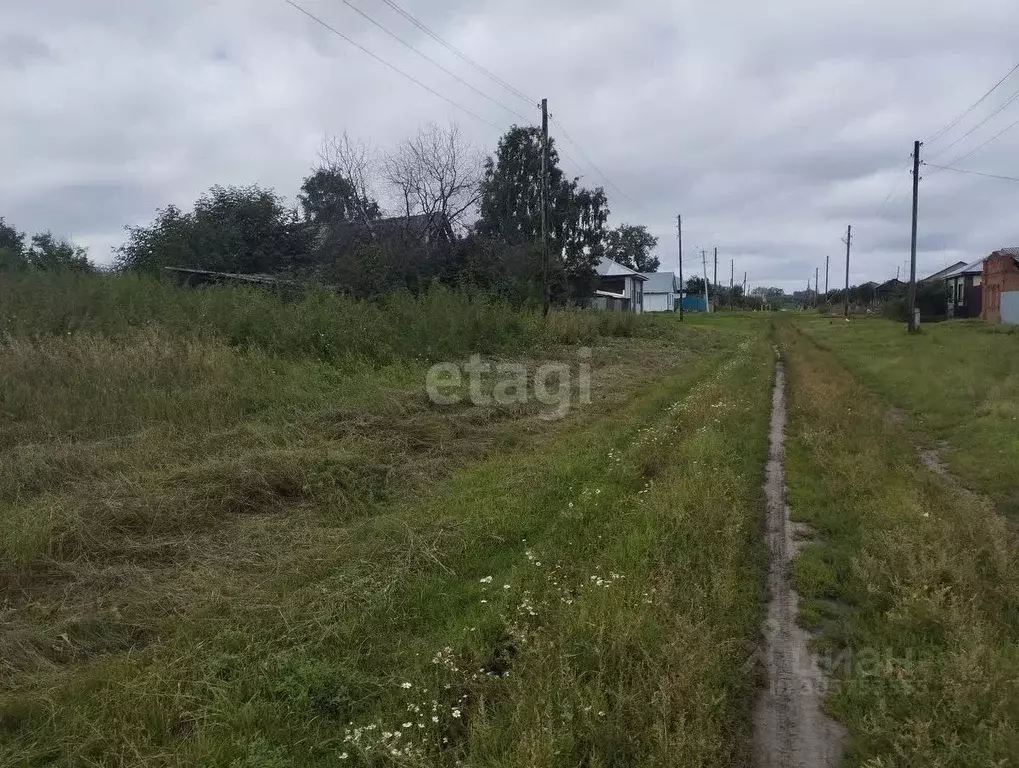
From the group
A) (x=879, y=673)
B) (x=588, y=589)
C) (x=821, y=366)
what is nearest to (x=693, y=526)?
(x=588, y=589)

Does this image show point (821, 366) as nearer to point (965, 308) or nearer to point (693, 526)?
point (693, 526)

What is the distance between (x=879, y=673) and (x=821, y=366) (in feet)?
55.2

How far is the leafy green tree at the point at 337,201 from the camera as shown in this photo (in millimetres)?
27062

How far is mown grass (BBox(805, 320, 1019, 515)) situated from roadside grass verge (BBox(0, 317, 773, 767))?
8.78ft

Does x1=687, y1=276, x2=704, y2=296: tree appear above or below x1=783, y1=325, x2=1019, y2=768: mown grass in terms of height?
above

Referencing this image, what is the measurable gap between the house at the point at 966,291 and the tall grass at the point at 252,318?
42.3 meters

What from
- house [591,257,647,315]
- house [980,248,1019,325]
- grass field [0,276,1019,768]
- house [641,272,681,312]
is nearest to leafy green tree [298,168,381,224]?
grass field [0,276,1019,768]

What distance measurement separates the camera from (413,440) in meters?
8.52

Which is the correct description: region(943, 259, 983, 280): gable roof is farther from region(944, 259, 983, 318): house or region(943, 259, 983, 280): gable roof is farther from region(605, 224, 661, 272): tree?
region(605, 224, 661, 272): tree

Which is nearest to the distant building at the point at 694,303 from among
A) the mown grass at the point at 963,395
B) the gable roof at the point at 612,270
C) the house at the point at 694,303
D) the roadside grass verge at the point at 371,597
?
the house at the point at 694,303

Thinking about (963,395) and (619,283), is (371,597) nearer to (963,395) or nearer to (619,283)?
(963,395)

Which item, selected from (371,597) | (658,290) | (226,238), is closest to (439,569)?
(371,597)

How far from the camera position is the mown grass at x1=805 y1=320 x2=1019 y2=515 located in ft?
25.3

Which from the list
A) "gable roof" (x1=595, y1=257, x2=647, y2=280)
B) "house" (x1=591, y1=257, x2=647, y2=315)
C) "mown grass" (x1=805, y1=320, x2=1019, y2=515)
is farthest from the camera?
"gable roof" (x1=595, y1=257, x2=647, y2=280)
